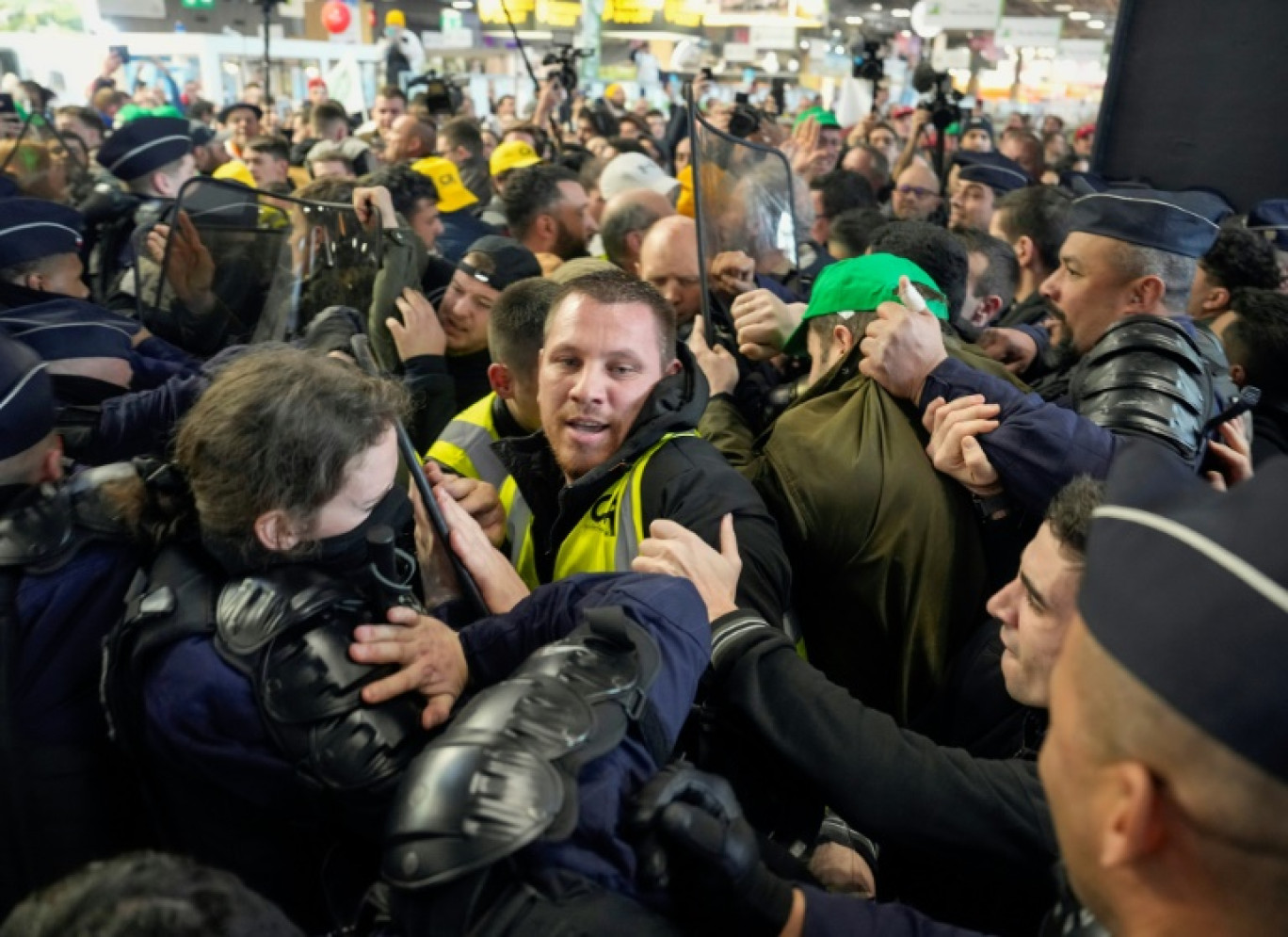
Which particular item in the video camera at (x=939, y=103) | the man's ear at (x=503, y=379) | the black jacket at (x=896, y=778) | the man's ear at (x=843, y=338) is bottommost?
the black jacket at (x=896, y=778)

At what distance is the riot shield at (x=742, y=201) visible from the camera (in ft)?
8.98

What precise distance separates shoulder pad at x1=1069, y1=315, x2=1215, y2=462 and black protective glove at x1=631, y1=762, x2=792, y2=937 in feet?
4.34

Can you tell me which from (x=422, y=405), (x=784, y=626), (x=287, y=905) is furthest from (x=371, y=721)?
(x=422, y=405)

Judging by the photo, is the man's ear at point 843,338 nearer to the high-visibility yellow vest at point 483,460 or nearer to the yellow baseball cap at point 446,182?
the high-visibility yellow vest at point 483,460

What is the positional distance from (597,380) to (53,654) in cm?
114

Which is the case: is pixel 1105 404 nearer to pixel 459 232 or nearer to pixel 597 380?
pixel 597 380

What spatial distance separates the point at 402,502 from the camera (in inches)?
67.6

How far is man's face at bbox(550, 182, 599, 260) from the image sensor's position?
477 cm

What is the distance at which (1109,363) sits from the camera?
82.7 inches

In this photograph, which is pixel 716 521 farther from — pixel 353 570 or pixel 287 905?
pixel 287 905

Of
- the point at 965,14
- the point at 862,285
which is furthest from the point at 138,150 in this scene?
the point at 965,14

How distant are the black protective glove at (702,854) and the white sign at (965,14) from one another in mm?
12814

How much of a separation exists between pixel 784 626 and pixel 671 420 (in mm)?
490

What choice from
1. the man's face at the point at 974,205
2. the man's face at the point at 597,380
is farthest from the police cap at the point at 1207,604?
the man's face at the point at 974,205
